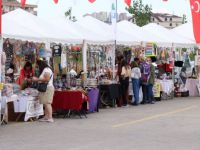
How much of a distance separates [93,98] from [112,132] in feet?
13.2

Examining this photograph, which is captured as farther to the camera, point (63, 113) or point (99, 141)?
point (63, 113)

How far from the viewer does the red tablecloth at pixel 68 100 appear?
13.6 m

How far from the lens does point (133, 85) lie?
17.7 meters

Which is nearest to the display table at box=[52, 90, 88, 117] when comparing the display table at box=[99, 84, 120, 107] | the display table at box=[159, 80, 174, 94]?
the display table at box=[99, 84, 120, 107]

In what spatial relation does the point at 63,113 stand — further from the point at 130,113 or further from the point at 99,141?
the point at 99,141

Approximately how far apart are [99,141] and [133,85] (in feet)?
26.2

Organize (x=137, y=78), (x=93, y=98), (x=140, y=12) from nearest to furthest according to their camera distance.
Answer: (x=93, y=98)
(x=137, y=78)
(x=140, y=12)

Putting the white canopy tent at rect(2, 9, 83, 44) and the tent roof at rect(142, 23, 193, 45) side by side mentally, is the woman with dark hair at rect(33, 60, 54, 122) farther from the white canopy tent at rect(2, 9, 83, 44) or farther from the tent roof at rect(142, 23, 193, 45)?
the tent roof at rect(142, 23, 193, 45)

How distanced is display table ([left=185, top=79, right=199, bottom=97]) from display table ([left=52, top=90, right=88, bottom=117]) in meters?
9.26

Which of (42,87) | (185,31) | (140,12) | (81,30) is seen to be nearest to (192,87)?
(185,31)

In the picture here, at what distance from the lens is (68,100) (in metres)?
13.7

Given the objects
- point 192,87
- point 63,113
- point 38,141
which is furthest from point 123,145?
point 192,87

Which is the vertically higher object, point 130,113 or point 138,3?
point 138,3

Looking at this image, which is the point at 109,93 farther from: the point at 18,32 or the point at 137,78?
the point at 18,32
